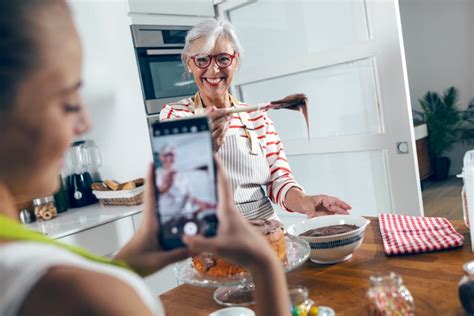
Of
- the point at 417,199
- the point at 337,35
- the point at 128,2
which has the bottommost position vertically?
the point at 417,199

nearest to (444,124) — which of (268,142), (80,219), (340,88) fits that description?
(340,88)

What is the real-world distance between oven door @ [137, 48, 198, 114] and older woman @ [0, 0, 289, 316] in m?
1.96

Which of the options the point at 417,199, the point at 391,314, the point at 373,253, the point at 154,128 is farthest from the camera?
the point at 417,199

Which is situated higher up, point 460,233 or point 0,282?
point 0,282

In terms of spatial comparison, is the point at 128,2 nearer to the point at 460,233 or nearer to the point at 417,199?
the point at 417,199

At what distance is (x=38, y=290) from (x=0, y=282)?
3 cm

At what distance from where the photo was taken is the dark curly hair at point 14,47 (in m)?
0.37

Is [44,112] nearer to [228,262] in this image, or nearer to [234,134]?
[228,262]

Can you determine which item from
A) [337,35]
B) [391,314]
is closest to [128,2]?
[337,35]

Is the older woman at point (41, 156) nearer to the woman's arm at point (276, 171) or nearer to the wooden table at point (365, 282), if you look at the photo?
the wooden table at point (365, 282)

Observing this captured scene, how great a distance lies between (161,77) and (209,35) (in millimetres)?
915

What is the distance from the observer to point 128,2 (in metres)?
2.26

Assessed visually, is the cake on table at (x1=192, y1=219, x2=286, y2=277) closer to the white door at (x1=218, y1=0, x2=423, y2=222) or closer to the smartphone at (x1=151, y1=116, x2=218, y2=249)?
the smartphone at (x1=151, y1=116, x2=218, y2=249)

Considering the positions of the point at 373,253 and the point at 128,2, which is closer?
the point at 373,253
